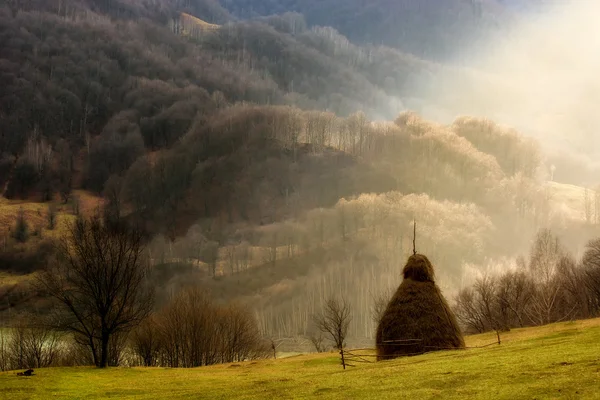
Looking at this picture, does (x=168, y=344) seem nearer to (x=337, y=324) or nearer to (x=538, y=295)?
(x=337, y=324)

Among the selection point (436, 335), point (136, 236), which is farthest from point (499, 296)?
point (136, 236)

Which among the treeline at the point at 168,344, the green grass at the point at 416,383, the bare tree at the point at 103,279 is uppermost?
the bare tree at the point at 103,279

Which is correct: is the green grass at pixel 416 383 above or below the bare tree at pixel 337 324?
above

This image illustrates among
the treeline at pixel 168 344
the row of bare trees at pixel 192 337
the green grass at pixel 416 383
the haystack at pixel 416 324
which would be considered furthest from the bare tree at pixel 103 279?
the row of bare trees at pixel 192 337

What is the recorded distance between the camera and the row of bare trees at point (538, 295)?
9694 cm

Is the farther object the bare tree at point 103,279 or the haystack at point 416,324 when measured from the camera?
the bare tree at point 103,279

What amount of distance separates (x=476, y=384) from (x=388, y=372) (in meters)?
8.81

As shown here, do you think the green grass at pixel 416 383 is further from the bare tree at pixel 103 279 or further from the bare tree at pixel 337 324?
the bare tree at pixel 103 279

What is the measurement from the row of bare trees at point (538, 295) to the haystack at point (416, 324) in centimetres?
4777

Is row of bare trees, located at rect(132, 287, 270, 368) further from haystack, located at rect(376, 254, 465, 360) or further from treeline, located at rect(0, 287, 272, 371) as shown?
haystack, located at rect(376, 254, 465, 360)

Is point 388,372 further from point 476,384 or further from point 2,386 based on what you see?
point 2,386

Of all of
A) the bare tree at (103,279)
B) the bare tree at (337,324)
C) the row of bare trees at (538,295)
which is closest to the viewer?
the bare tree at (337,324)

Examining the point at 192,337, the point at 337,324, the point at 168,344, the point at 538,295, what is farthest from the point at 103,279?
the point at 538,295

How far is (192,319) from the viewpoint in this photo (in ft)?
345
